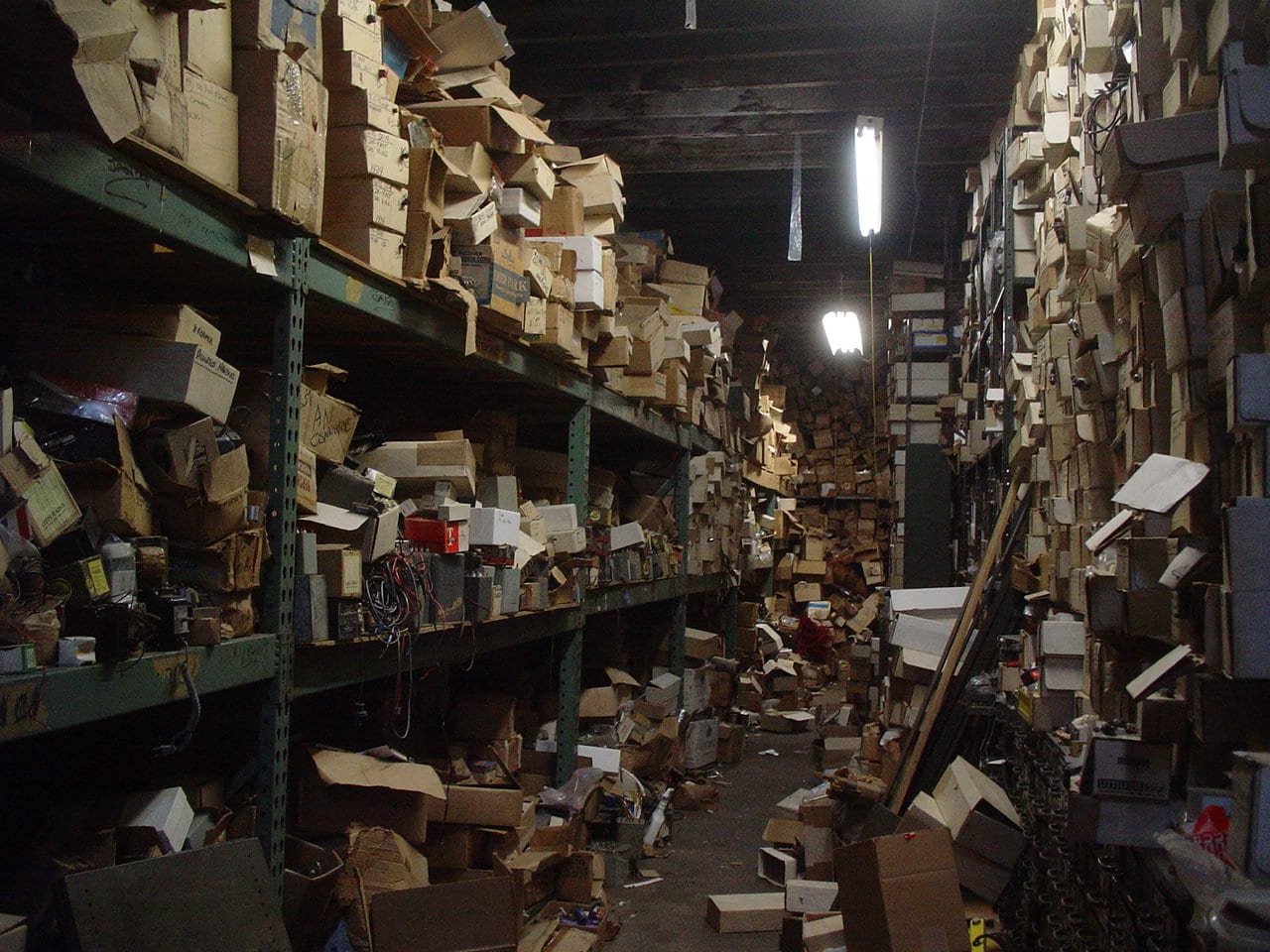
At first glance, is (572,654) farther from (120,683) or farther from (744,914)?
(120,683)

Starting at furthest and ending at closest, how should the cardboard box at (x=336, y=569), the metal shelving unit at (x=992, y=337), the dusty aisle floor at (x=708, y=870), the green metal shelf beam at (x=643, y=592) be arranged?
the metal shelving unit at (x=992, y=337), the green metal shelf beam at (x=643, y=592), the dusty aisle floor at (x=708, y=870), the cardboard box at (x=336, y=569)

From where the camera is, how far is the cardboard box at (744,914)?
450cm

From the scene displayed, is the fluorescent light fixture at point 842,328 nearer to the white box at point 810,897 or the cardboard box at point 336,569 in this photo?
the white box at point 810,897

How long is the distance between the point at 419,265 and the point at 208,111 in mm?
952

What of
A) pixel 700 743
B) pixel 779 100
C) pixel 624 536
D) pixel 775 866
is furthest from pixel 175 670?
pixel 700 743

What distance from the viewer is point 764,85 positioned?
250 inches

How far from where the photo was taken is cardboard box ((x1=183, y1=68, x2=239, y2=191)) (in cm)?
241

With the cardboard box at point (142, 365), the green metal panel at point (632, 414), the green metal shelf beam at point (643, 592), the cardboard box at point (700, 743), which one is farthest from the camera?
the cardboard box at point (700, 743)

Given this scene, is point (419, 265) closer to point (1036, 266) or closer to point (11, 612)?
point (11, 612)

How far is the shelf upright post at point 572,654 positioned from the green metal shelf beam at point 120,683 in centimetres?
250

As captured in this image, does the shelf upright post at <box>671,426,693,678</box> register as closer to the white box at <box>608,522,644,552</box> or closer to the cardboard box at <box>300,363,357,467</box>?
the white box at <box>608,522,644,552</box>

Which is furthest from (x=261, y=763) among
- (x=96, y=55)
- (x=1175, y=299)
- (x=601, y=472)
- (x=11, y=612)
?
(x=601, y=472)

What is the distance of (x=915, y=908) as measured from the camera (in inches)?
131

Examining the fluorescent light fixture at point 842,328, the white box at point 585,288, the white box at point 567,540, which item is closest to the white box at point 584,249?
the white box at point 585,288
